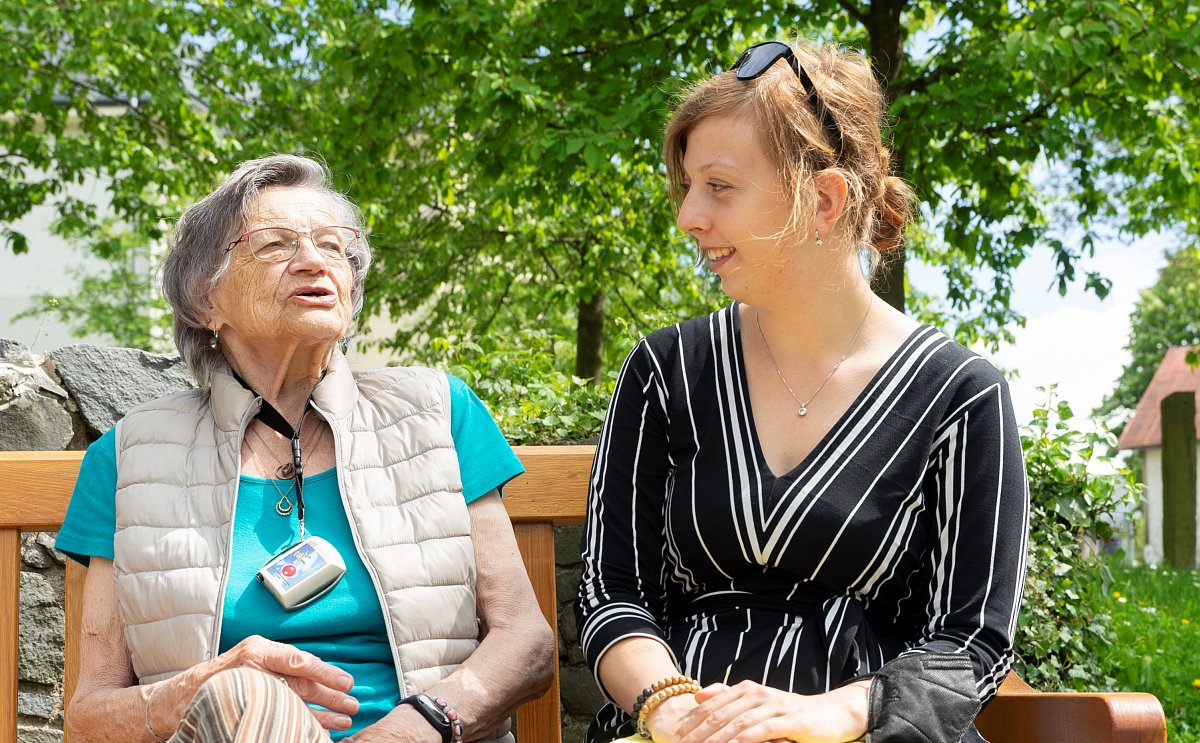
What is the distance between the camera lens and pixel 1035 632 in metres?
3.29

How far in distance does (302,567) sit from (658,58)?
18.1 feet

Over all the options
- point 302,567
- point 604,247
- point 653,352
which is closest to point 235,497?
point 302,567

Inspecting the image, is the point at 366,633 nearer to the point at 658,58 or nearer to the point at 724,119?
the point at 724,119

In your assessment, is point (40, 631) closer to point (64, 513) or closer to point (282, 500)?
point (64, 513)

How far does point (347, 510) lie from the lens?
2.34 m

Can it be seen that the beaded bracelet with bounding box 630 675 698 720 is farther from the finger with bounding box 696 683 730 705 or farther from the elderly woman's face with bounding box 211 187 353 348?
the elderly woman's face with bounding box 211 187 353 348

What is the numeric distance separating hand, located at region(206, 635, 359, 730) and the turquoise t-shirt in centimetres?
8

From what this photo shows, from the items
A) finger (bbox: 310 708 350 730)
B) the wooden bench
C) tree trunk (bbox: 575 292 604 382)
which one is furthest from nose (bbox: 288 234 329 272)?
tree trunk (bbox: 575 292 604 382)

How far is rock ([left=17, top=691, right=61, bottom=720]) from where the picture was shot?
10.4 ft

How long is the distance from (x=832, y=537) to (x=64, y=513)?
168 centimetres

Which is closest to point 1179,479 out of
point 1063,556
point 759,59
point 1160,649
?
point 1160,649

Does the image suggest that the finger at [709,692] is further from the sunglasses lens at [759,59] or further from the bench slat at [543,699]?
the sunglasses lens at [759,59]

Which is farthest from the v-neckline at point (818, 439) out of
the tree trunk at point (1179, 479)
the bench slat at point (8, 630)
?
the tree trunk at point (1179, 479)

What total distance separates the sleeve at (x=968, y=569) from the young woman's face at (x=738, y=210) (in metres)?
0.44
